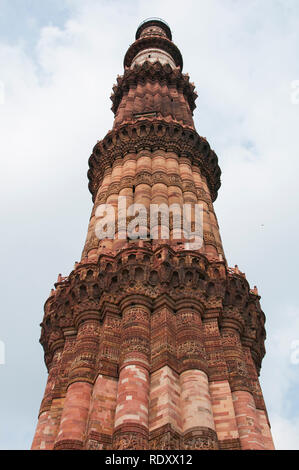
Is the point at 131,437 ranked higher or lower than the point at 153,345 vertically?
lower

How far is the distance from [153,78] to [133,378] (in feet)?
68.6

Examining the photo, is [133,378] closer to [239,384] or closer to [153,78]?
[239,384]

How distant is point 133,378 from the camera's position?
442 inches

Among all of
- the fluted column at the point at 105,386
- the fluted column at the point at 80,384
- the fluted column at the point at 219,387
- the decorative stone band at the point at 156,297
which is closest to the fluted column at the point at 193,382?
the decorative stone band at the point at 156,297

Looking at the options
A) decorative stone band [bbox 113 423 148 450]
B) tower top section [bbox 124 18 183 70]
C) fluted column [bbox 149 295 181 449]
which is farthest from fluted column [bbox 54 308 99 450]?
tower top section [bbox 124 18 183 70]

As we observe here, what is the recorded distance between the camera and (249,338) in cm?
1456

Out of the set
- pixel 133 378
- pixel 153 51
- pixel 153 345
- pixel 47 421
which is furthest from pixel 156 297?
pixel 153 51

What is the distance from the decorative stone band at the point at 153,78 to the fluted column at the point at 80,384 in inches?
717

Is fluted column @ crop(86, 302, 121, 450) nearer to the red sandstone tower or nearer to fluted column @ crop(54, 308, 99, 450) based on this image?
the red sandstone tower

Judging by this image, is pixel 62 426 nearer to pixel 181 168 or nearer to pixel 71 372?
pixel 71 372

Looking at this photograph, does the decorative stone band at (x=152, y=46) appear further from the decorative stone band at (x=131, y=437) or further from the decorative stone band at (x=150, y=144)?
the decorative stone band at (x=131, y=437)

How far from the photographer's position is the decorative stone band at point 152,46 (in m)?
33.6

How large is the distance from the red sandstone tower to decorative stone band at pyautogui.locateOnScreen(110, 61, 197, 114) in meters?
10.6

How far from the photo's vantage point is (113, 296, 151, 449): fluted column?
9.98 m
